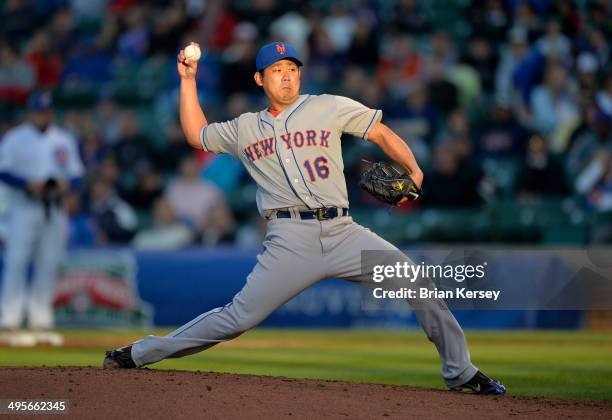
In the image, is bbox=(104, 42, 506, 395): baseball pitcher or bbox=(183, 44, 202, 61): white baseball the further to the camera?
bbox=(183, 44, 202, 61): white baseball

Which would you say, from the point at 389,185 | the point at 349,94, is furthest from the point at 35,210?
the point at 389,185

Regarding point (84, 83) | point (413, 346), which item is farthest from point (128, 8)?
point (413, 346)

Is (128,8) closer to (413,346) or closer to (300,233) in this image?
(413,346)

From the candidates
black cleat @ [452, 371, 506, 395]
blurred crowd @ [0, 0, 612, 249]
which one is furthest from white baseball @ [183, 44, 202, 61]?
blurred crowd @ [0, 0, 612, 249]

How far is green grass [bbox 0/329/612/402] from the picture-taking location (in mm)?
7512

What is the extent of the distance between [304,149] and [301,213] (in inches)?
14.0

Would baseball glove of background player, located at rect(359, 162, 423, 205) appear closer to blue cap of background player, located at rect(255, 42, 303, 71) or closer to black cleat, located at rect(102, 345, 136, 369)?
blue cap of background player, located at rect(255, 42, 303, 71)

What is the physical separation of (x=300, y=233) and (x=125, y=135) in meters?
9.90

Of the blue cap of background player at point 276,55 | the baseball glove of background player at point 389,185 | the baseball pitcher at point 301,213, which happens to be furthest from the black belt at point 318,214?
the blue cap of background player at point 276,55

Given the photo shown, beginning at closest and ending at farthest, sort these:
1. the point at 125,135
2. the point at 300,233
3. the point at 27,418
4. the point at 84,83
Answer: the point at 27,418 → the point at 300,233 → the point at 125,135 → the point at 84,83

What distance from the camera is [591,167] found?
42.5 feet

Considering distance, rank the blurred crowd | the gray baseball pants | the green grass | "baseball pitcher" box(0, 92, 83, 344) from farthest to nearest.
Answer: the blurred crowd
"baseball pitcher" box(0, 92, 83, 344)
the green grass
the gray baseball pants

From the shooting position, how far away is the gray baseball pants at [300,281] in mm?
5801

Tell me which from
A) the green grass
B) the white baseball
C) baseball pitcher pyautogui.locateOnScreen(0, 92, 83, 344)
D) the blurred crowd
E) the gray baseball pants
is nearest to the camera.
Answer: the gray baseball pants
